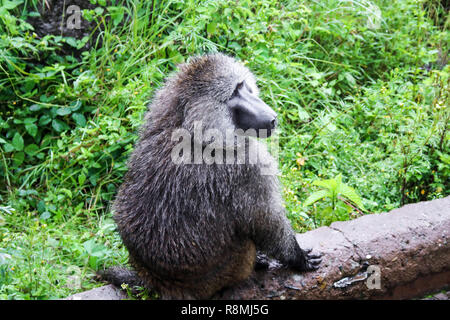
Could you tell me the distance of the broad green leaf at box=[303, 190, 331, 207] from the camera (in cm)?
417

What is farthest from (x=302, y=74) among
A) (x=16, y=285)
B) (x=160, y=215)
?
(x=16, y=285)

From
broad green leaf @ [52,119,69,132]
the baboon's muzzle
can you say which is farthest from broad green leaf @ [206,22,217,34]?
the baboon's muzzle

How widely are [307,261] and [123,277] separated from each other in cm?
122

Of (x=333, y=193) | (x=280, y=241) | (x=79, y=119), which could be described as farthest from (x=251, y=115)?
(x=79, y=119)

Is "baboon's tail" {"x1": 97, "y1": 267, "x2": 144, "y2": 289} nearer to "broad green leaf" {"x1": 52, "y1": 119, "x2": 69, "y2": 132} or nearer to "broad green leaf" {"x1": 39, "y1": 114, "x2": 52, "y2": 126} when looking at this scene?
"broad green leaf" {"x1": 52, "y1": 119, "x2": 69, "y2": 132}

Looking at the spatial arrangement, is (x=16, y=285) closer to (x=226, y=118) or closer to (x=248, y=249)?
(x=248, y=249)

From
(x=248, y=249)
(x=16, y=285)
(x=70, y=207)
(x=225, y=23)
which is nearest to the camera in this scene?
(x=248, y=249)

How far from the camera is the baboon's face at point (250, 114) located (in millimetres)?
3301

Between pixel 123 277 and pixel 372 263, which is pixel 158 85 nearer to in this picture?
pixel 123 277

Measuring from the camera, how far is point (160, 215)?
316cm

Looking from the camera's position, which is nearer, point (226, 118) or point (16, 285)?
point (226, 118)

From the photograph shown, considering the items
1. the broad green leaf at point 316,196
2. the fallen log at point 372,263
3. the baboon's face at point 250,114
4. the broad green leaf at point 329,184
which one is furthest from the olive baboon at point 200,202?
the broad green leaf at point 329,184

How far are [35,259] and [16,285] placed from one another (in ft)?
1.03

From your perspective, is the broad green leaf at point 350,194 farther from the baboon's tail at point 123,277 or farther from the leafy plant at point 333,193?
the baboon's tail at point 123,277
